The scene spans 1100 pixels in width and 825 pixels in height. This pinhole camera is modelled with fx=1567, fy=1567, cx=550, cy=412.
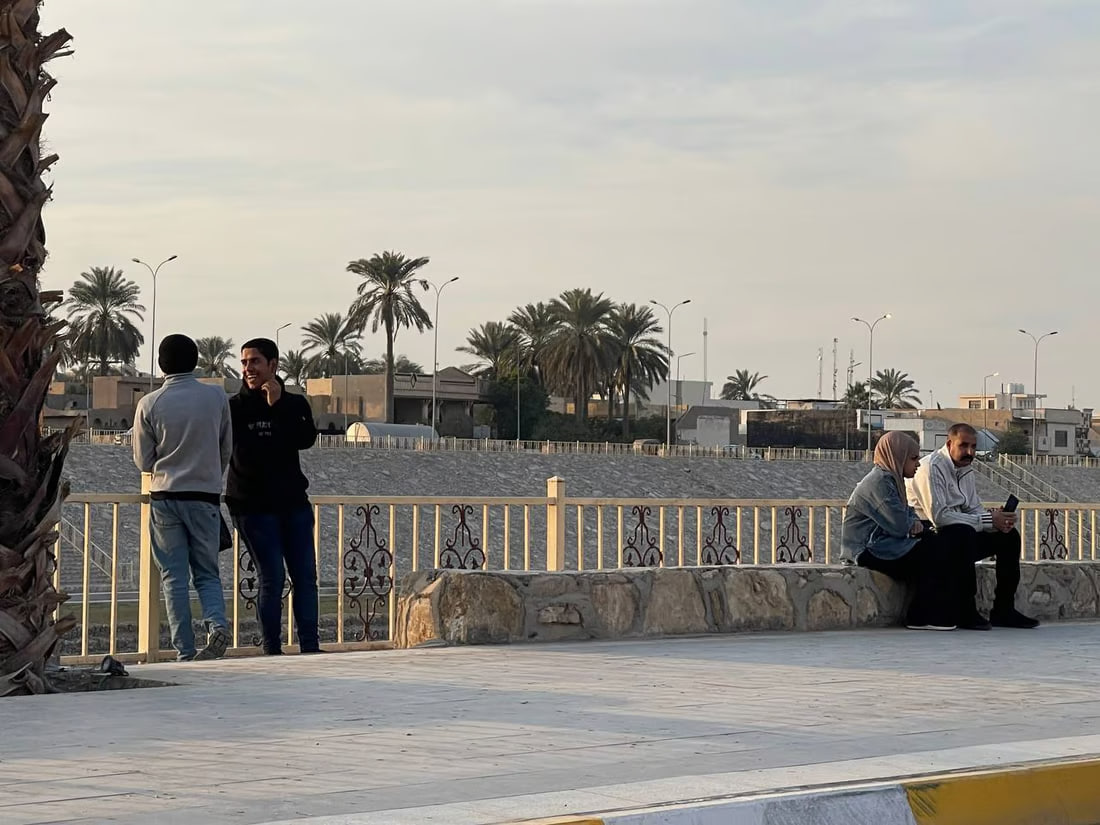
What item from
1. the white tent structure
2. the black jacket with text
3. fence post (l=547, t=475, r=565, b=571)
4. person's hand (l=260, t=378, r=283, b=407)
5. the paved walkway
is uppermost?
the white tent structure

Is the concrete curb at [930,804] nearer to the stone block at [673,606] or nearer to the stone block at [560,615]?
the stone block at [560,615]

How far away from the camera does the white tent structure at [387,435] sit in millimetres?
65938

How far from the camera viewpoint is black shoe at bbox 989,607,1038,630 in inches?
404

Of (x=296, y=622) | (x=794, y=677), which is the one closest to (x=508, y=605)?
(x=296, y=622)

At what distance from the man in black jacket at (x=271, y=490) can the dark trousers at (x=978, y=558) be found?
4.09 m

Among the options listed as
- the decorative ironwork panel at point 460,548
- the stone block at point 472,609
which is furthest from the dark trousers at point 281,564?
the decorative ironwork panel at point 460,548

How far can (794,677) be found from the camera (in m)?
7.19

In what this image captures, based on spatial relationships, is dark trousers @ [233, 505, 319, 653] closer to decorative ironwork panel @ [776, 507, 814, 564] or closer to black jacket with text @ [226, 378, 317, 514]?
black jacket with text @ [226, 378, 317, 514]

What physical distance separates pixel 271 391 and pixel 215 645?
1.41 meters

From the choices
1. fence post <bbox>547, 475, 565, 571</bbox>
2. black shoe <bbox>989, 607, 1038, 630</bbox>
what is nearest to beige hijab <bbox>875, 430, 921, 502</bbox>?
black shoe <bbox>989, 607, 1038, 630</bbox>

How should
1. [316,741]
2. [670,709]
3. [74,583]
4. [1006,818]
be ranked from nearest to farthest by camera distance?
[1006,818] → [316,741] → [670,709] → [74,583]

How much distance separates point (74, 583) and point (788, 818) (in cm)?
3318

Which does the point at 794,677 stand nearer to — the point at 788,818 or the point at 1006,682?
the point at 1006,682

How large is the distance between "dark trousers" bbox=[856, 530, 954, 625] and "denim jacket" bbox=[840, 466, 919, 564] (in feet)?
0.18
